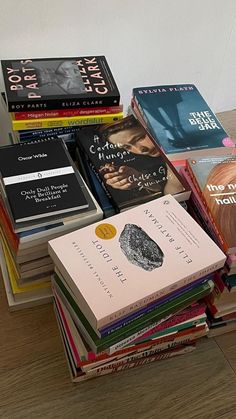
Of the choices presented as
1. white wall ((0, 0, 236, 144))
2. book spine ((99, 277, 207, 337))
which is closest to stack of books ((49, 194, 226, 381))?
Answer: book spine ((99, 277, 207, 337))

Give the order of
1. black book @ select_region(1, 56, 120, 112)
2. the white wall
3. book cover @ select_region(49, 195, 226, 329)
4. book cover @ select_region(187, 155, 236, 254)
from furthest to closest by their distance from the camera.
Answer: the white wall < black book @ select_region(1, 56, 120, 112) < book cover @ select_region(187, 155, 236, 254) < book cover @ select_region(49, 195, 226, 329)

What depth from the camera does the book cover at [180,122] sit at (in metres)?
1.09

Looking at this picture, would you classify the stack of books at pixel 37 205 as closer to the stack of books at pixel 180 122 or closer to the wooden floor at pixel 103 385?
the wooden floor at pixel 103 385

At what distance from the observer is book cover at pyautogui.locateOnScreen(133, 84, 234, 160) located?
42.8 inches

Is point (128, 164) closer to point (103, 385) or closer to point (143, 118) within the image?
point (143, 118)

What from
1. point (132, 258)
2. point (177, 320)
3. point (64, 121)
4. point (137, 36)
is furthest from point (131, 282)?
point (137, 36)

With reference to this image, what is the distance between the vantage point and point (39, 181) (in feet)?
3.12

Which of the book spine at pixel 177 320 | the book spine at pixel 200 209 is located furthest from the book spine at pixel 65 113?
the book spine at pixel 177 320

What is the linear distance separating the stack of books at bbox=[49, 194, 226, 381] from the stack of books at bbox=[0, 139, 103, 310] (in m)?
0.05

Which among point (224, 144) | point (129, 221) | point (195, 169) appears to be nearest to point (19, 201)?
point (129, 221)

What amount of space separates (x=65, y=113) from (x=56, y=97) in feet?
0.14

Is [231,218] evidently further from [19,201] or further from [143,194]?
[19,201]

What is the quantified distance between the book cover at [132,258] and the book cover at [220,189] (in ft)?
0.13

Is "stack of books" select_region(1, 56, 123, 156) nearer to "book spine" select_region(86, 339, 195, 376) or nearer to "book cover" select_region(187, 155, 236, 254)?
"book cover" select_region(187, 155, 236, 254)
